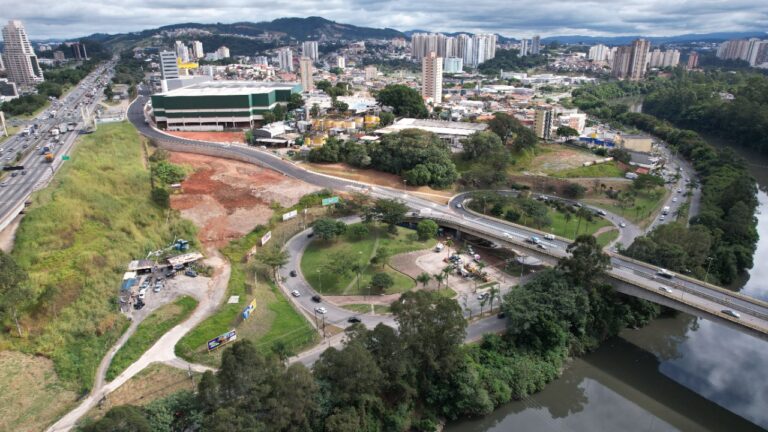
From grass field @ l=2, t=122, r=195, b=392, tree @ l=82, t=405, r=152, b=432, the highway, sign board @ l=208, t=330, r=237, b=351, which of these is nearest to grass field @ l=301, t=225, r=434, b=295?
sign board @ l=208, t=330, r=237, b=351

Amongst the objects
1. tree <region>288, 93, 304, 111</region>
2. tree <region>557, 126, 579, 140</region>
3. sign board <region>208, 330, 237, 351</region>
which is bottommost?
sign board <region>208, 330, 237, 351</region>

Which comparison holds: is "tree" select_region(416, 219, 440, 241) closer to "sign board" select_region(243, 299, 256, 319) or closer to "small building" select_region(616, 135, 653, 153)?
"sign board" select_region(243, 299, 256, 319)

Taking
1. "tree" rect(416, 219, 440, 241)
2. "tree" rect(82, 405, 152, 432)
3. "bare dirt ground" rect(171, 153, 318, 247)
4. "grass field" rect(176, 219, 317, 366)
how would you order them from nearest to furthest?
"tree" rect(82, 405, 152, 432)
"grass field" rect(176, 219, 317, 366)
"tree" rect(416, 219, 440, 241)
"bare dirt ground" rect(171, 153, 318, 247)

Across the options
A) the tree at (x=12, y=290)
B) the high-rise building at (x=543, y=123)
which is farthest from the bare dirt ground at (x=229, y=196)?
the high-rise building at (x=543, y=123)

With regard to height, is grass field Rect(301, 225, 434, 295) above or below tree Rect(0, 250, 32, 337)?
below

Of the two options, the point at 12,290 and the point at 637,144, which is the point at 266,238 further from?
the point at 637,144

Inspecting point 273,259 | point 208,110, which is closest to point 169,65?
point 208,110

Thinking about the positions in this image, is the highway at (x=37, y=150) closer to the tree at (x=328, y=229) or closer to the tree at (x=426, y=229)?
the tree at (x=328, y=229)

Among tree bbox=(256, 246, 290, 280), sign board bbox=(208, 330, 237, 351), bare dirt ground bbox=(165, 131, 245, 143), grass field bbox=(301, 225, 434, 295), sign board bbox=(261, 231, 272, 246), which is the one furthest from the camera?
bare dirt ground bbox=(165, 131, 245, 143)
